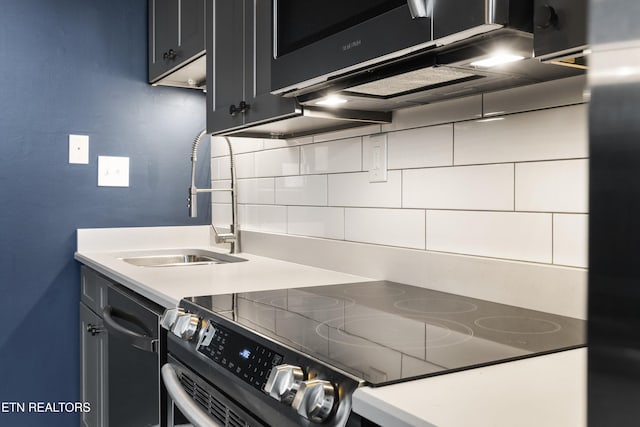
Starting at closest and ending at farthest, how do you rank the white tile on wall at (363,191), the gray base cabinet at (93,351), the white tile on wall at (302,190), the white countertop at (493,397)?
the white countertop at (493,397), the white tile on wall at (363,191), the white tile on wall at (302,190), the gray base cabinet at (93,351)

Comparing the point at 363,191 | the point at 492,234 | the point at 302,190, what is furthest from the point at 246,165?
the point at 492,234

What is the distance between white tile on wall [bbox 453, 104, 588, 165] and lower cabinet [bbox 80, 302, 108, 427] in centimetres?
143

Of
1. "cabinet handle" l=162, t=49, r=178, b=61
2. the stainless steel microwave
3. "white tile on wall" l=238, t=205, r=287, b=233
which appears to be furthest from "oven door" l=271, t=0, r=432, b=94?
"cabinet handle" l=162, t=49, r=178, b=61

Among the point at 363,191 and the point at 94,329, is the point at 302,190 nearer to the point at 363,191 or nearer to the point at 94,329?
the point at 363,191

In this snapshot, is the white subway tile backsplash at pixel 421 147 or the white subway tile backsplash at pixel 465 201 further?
the white subway tile backsplash at pixel 421 147

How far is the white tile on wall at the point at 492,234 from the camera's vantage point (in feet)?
3.85

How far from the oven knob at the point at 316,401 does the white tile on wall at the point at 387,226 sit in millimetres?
809

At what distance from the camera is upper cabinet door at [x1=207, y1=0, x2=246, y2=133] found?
167 centimetres

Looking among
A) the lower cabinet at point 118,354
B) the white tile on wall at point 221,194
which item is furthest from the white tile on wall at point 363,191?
the white tile on wall at point 221,194

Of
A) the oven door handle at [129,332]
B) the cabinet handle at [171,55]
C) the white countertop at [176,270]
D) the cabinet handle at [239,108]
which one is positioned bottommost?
the oven door handle at [129,332]

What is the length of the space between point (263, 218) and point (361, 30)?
1351 millimetres

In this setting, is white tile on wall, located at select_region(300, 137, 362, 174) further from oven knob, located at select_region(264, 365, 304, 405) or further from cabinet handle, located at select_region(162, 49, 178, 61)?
oven knob, located at select_region(264, 365, 304, 405)

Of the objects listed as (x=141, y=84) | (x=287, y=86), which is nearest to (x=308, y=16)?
(x=287, y=86)

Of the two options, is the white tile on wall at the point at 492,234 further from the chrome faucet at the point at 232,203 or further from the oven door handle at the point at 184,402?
the chrome faucet at the point at 232,203
